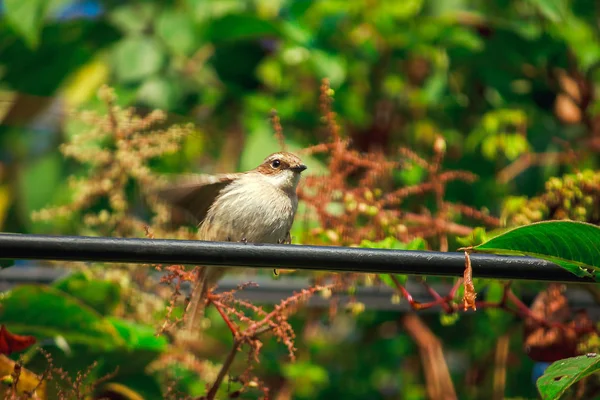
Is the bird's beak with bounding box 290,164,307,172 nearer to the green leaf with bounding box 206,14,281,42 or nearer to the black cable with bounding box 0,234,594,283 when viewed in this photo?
the green leaf with bounding box 206,14,281,42

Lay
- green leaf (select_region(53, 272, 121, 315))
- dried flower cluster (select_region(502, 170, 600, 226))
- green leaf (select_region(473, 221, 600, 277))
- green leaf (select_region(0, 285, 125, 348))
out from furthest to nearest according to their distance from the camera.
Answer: green leaf (select_region(53, 272, 121, 315))
dried flower cluster (select_region(502, 170, 600, 226))
green leaf (select_region(0, 285, 125, 348))
green leaf (select_region(473, 221, 600, 277))

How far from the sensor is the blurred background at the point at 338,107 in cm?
371

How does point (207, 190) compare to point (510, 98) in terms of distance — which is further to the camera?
point (510, 98)

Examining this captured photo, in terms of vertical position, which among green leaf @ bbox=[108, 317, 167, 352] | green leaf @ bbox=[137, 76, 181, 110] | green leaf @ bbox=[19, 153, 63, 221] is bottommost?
green leaf @ bbox=[19, 153, 63, 221]

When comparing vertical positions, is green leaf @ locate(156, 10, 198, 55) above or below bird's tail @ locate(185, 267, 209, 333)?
above

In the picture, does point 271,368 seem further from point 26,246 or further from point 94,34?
point 26,246

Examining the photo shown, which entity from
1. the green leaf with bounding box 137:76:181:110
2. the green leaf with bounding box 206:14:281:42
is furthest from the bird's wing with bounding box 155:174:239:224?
the green leaf with bounding box 137:76:181:110

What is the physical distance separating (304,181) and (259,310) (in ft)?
3.00

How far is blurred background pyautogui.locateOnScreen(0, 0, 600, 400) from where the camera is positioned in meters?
3.71

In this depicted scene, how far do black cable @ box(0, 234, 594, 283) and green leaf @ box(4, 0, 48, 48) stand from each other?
2.22 meters

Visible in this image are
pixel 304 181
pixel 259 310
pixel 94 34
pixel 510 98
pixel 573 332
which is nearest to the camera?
pixel 259 310

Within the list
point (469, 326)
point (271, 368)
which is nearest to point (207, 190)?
point (271, 368)

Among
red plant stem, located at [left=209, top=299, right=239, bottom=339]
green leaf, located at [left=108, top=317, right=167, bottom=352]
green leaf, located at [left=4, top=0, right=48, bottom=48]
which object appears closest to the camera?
red plant stem, located at [left=209, top=299, right=239, bottom=339]

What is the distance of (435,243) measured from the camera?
309 centimetres
